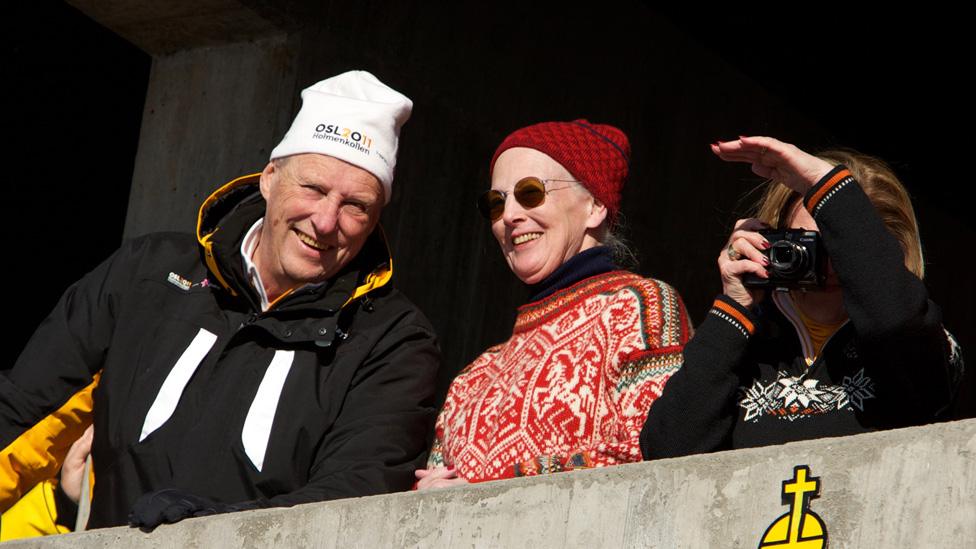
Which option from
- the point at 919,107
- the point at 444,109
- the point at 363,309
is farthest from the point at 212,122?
the point at 919,107

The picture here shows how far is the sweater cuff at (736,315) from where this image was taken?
2.74m

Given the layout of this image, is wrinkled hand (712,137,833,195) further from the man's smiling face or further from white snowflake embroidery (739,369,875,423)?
the man's smiling face

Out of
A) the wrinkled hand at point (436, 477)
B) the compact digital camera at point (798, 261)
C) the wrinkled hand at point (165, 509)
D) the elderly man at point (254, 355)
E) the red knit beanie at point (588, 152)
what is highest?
the red knit beanie at point (588, 152)

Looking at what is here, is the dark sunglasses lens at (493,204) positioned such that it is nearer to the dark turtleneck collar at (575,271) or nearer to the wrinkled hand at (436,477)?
the dark turtleneck collar at (575,271)

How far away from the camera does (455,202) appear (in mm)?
6039

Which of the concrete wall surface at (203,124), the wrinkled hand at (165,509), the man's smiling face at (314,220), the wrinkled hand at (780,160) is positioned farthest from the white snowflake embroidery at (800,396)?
the concrete wall surface at (203,124)

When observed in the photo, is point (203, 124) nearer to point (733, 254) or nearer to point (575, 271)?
point (575, 271)

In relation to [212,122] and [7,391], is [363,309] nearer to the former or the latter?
[7,391]

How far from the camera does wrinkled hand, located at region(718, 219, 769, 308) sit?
2.79 meters

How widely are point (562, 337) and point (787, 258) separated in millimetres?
642

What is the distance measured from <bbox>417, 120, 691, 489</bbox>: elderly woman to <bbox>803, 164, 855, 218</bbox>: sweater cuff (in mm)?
491

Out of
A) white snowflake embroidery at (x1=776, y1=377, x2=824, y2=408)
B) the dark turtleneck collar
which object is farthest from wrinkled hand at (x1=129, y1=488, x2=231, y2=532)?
white snowflake embroidery at (x1=776, y1=377, x2=824, y2=408)

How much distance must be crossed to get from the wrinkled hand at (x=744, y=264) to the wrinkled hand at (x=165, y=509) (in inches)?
39.3

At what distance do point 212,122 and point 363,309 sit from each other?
83.7 inches
